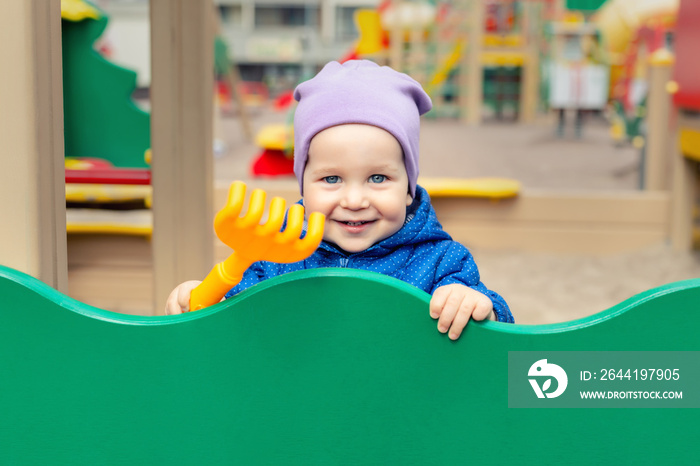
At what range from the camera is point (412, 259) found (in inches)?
33.9

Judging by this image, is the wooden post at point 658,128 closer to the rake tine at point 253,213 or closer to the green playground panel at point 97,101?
the green playground panel at point 97,101

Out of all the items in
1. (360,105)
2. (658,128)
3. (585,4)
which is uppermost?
(585,4)

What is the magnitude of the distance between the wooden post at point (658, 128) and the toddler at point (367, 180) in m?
2.27

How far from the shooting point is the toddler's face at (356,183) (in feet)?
2.53

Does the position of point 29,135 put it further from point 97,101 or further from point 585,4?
point 585,4

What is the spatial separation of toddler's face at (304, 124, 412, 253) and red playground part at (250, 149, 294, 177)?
324 cm

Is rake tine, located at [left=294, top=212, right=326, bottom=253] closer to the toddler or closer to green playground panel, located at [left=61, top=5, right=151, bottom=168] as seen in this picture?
the toddler

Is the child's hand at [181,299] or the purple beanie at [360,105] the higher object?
the purple beanie at [360,105]

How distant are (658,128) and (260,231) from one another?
263cm

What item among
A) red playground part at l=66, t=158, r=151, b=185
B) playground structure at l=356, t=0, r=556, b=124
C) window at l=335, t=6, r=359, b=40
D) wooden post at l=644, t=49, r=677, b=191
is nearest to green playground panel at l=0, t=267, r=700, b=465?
red playground part at l=66, t=158, r=151, b=185

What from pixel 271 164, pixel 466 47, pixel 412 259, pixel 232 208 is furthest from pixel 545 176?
pixel 232 208

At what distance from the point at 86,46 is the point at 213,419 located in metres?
2.53

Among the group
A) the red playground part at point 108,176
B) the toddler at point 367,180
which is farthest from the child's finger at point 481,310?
the red playground part at point 108,176

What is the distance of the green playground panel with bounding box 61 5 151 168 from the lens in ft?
9.21
